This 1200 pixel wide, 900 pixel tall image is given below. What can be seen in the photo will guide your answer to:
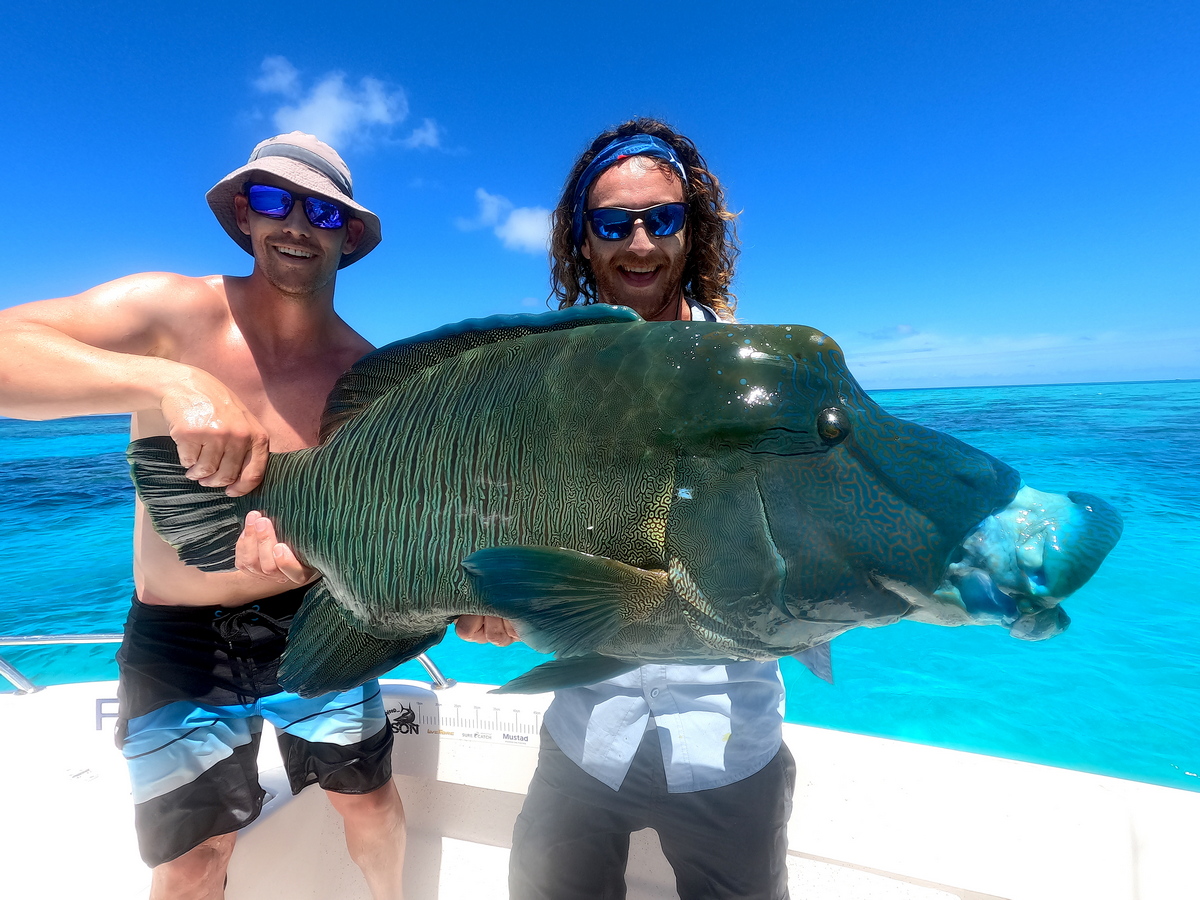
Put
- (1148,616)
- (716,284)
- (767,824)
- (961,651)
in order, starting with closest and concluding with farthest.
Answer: (767,824) → (716,284) → (961,651) → (1148,616)

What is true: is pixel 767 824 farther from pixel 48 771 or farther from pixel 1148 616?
pixel 1148 616

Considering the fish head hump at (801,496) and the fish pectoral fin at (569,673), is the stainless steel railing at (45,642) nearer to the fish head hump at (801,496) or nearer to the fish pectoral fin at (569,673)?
the fish pectoral fin at (569,673)

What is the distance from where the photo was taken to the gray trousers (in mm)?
1995

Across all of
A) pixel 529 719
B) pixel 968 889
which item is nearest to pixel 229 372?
pixel 529 719

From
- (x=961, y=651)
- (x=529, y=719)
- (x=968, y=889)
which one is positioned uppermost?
(x=529, y=719)

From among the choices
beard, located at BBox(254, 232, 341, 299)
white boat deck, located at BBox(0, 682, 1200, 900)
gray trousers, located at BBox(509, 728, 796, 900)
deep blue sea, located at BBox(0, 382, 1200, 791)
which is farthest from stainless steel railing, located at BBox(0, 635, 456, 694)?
deep blue sea, located at BBox(0, 382, 1200, 791)

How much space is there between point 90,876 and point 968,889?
3979mm

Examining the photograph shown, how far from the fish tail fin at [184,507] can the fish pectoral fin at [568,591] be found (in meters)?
0.98

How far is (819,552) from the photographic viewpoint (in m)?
1.11

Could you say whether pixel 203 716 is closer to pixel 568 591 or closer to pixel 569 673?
pixel 569 673

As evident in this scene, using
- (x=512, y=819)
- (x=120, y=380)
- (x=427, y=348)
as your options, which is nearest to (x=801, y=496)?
(x=427, y=348)

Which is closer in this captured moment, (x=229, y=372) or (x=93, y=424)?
(x=229, y=372)

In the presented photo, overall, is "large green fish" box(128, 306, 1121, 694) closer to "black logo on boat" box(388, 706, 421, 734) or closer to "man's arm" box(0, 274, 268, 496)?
"man's arm" box(0, 274, 268, 496)

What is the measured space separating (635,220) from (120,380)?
1.71m
